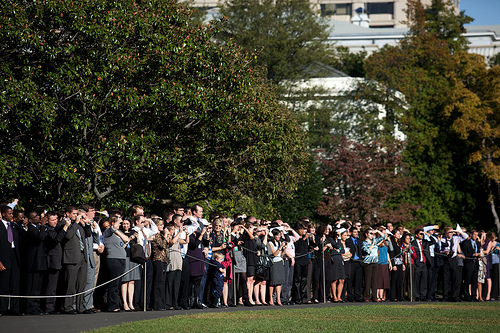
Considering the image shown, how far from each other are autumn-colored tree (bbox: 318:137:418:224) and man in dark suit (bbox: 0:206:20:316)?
30.0m

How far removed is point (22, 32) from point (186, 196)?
31.4 ft

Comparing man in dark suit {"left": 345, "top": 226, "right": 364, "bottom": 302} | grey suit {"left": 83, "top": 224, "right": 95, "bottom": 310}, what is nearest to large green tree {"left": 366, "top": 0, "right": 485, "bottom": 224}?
man in dark suit {"left": 345, "top": 226, "right": 364, "bottom": 302}

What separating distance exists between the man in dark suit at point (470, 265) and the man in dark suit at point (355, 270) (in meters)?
3.89

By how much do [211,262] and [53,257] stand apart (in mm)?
4244

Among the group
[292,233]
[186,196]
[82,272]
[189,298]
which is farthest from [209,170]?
[82,272]

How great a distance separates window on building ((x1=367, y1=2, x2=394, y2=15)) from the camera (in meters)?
145

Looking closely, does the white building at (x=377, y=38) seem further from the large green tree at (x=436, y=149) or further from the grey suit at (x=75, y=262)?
the grey suit at (x=75, y=262)

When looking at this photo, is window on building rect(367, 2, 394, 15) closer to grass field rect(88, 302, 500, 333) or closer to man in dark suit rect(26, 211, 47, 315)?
grass field rect(88, 302, 500, 333)

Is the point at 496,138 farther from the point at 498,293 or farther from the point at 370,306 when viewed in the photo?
the point at 370,306

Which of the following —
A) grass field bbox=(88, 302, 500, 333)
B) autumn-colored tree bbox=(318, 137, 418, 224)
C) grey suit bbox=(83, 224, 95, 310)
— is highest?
autumn-colored tree bbox=(318, 137, 418, 224)

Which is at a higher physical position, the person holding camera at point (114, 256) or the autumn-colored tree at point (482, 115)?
the autumn-colored tree at point (482, 115)

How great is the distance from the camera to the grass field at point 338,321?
13.9 meters

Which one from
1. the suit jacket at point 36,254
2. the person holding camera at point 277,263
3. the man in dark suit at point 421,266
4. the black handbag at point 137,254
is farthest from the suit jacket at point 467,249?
the suit jacket at point 36,254

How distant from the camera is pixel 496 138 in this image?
47.4 meters
